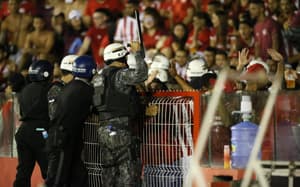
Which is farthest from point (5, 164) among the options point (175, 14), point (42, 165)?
point (175, 14)

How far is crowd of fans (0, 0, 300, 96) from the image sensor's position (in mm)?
17078

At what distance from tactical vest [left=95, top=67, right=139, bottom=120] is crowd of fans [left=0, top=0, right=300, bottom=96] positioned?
4.51ft

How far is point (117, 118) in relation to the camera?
14023 mm

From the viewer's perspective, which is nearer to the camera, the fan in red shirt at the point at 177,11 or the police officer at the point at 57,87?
the police officer at the point at 57,87

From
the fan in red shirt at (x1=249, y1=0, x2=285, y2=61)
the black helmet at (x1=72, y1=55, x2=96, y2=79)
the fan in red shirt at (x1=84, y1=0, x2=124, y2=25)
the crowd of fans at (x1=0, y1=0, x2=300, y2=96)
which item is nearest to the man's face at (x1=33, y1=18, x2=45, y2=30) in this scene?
the crowd of fans at (x1=0, y1=0, x2=300, y2=96)

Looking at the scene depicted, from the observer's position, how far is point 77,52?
2122 cm

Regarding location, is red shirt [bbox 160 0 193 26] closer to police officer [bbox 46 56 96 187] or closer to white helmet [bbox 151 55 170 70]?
white helmet [bbox 151 55 170 70]

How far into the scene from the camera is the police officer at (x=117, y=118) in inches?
548

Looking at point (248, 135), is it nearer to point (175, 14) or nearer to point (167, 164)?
point (167, 164)

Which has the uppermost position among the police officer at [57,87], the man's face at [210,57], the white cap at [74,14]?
the white cap at [74,14]

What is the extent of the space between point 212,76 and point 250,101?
2.10 meters

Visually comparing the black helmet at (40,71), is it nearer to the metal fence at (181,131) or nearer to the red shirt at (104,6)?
the metal fence at (181,131)

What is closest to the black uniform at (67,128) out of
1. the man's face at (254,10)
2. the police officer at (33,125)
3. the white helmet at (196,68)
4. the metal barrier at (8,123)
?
the police officer at (33,125)

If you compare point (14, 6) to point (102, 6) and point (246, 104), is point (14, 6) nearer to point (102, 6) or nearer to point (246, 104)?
point (102, 6)
